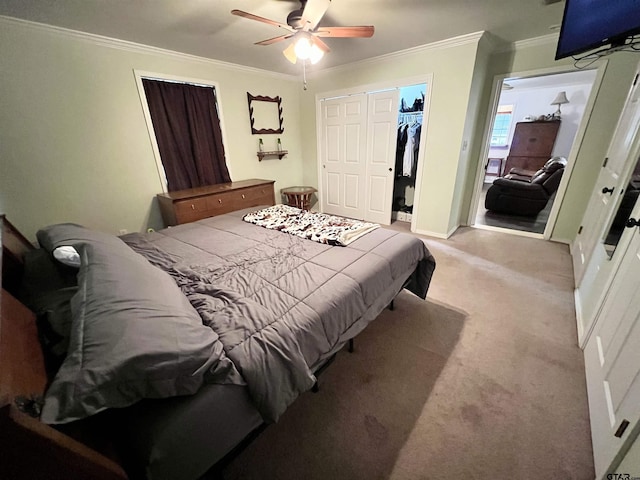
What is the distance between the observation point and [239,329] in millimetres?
1034

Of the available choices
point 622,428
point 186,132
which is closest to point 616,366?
point 622,428

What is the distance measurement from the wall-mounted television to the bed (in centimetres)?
166

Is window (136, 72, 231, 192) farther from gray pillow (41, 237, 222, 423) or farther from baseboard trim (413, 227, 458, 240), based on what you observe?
baseboard trim (413, 227, 458, 240)

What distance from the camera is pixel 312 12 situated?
1771 millimetres

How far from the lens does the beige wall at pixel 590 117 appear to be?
265 centimetres

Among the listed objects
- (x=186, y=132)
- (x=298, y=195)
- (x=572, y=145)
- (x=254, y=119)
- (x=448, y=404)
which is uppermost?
(x=254, y=119)

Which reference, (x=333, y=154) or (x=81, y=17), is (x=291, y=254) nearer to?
(x=81, y=17)

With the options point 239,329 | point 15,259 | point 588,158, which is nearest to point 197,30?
point 15,259

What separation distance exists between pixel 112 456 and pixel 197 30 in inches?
126

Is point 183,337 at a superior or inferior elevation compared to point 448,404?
superior

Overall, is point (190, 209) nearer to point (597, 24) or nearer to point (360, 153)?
point (360, 153)

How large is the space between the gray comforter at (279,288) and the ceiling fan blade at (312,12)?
5.27ft

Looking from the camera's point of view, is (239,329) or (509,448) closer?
(239,329)

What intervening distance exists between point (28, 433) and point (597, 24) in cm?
287
